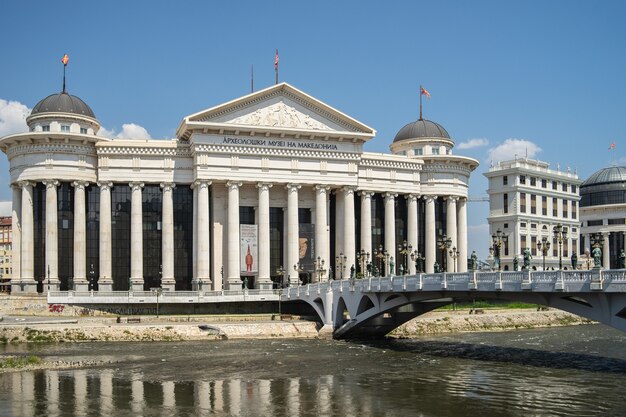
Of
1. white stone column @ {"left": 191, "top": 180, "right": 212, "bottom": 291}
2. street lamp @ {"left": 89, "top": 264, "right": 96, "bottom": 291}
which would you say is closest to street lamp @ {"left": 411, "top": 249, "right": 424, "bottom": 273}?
white stone column @ {"left": 191, "top": 180, "right": 212, "bottom": 291}

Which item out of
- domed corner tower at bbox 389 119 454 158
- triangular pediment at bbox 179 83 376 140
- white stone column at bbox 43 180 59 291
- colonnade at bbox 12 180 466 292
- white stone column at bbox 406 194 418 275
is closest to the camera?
white stone column at bbox 43 180 59 291

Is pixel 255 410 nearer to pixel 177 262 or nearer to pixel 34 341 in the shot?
pixel 34 341

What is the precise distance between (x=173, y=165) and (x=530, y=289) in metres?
65.9

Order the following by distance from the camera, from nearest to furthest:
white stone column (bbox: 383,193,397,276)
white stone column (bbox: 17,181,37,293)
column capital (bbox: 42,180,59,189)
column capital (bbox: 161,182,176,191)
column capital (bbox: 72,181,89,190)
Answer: white stone column (bbox: 17,181,37,293), column capital (bbox: 42,180,59,189), column capital (bbox: 72,181,89,190), column capital (bbox: 161,182,176,191), white stone column (bbox: 383,193,397,276)

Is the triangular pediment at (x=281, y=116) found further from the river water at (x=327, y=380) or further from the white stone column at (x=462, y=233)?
the river water at (x=327, y=380)

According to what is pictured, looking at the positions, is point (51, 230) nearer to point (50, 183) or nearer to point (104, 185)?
point (50, 183)

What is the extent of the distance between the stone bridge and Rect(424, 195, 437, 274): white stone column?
31.8 meters

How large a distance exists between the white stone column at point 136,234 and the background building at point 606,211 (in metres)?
89.1

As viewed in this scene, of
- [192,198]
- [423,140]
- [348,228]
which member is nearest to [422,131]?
[423,140]

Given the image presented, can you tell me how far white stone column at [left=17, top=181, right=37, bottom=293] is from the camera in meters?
104

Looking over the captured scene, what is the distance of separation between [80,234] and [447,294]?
193ft

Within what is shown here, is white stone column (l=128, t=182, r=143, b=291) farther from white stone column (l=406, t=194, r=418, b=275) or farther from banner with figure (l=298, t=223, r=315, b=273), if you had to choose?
white stone column (l=406, t=194, r=418, b=275)

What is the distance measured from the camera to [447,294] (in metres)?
62.9

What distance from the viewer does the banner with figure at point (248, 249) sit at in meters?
109
